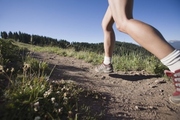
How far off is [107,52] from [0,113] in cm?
268

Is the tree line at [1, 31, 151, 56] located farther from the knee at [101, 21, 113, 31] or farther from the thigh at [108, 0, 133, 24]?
the thigh at [108, 0, 133, 24]

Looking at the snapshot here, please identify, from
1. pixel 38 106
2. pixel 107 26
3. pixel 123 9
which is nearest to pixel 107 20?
pixel 107 26

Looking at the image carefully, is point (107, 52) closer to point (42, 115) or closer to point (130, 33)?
point (130, 33)

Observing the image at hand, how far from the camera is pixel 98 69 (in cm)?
405

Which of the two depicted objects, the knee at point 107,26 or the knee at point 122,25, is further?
the knee at point 107,26

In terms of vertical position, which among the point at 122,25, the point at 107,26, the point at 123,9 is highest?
the point at 107,26

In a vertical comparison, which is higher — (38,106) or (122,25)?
(122,25)

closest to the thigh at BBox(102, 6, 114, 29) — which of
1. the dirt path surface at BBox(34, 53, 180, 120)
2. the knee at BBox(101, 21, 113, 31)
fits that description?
the knee at BBox(101, 21, 113, 31)

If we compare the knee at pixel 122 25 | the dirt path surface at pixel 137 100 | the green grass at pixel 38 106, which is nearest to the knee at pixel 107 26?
the dirt path surface at pixel 137 100

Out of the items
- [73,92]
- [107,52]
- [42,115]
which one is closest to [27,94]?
[42,115]

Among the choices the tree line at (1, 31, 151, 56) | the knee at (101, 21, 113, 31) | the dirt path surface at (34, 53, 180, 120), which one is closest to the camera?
the dirt path surface at (34, 53, 180, 120)

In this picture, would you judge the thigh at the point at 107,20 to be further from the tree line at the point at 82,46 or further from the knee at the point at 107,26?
the tree line at the point at 82,46

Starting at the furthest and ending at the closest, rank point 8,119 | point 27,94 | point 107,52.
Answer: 1. point 107,52
2. point 27,94
3. point 8,119

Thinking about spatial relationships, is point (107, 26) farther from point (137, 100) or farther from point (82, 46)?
point (82, 46)
